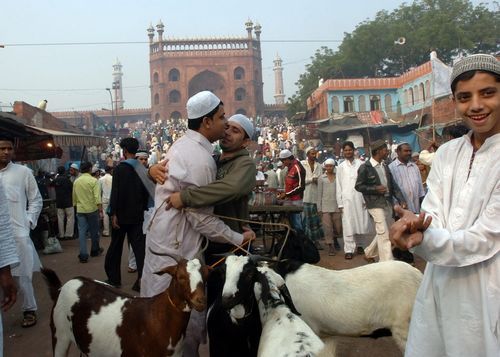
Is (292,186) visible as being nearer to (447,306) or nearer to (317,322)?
(317,322)

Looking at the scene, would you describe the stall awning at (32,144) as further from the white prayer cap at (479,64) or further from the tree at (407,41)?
the tree at (407,41)

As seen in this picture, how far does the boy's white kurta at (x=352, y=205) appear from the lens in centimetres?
761

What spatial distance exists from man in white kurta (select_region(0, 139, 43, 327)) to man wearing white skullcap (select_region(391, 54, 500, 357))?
12.8ft

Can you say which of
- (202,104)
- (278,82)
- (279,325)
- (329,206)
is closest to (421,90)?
(329,206)

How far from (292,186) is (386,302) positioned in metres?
5.14

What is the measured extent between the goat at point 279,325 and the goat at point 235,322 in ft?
0.23

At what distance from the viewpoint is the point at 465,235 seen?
1607 millimetres

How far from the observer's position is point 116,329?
2.94 meters

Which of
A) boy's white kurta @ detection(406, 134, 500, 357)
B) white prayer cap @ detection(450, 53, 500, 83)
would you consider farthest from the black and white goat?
white prayer cap @ detection(450, 53, 500, 83)

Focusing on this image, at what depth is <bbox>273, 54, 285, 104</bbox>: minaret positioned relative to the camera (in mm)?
82625

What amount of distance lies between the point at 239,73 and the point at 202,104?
64.5 meters

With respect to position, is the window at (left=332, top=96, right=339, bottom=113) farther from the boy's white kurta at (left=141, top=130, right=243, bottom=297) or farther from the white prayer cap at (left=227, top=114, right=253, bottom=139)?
the boy's white kurta at (left=141, top=130, right=243, bottom=297)

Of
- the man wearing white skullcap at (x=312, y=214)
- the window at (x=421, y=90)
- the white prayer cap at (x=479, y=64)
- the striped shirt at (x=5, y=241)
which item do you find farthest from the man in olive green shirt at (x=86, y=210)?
the window at (x=421, y=90)

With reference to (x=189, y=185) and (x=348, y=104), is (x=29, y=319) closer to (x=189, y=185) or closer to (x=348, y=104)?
(x=189, y=185)
